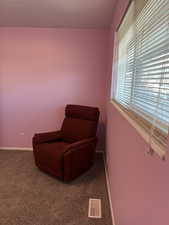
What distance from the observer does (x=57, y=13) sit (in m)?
2.53

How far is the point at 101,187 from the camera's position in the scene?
2307 millimetres

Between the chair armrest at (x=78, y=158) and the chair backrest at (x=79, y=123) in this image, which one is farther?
the chair backrest at (x=79, y=123)

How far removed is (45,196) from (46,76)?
216 cm

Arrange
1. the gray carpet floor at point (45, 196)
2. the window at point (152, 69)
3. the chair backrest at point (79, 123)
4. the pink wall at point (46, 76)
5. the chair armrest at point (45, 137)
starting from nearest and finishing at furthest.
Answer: the window at point (152, 69), the gray carpet floor at point (45, 196), the chair armrest at point (45, 137), the chair backrest at point (79, 123), the pink wall at point (46, 76)

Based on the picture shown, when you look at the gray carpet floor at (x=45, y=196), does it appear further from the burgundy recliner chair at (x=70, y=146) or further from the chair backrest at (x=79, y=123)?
the chair backrest at (x=79, y=123)

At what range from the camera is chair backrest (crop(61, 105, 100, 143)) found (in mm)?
2800

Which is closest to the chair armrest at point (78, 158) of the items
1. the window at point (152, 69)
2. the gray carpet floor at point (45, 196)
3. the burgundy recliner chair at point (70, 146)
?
the burgundy recliner chair at point (70, 146)

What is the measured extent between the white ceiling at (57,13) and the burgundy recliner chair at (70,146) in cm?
146

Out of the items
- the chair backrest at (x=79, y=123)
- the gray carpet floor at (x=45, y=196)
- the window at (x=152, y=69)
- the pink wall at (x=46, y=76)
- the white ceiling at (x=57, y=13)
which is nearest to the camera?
the window at (x=152, y=69)

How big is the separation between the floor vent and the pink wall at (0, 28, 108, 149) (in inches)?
58.6

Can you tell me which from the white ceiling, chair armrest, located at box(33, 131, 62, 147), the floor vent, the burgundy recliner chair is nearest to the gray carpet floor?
the floor vent

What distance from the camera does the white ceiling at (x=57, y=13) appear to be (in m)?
2.22

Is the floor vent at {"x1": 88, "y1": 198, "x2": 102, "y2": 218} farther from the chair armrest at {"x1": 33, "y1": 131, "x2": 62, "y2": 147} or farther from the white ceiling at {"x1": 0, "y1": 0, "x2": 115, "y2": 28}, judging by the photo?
the white ceiling at {"x1": 0, "y1": 0, "x2": 115, "y2": 28}

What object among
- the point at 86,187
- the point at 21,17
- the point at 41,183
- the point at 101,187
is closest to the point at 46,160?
the point at 41,183
